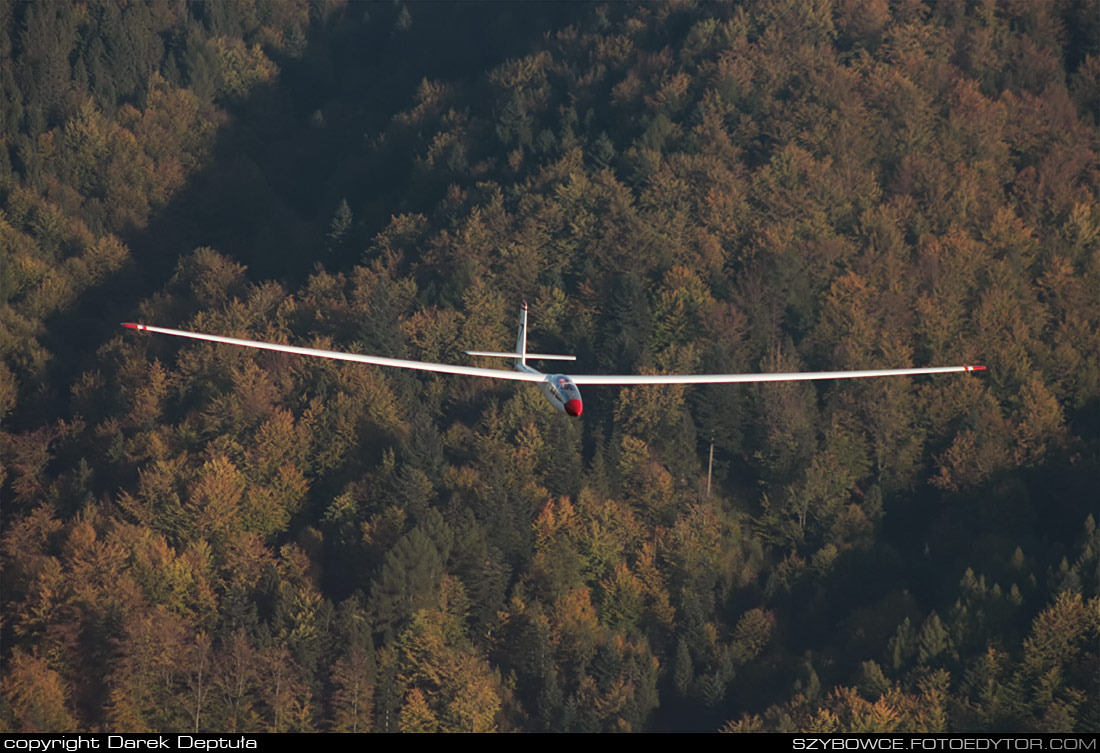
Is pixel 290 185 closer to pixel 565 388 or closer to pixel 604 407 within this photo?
pixel 604 407

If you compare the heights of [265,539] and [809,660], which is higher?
[265,539]

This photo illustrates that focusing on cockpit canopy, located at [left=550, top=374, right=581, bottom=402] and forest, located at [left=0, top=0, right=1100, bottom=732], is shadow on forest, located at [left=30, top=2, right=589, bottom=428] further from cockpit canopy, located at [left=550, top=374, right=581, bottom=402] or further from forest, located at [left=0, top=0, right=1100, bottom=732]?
cockpit canopy, located at [left=550, top=374, right=581, bottom=402]

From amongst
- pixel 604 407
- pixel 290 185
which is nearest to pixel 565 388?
pixel 604 407

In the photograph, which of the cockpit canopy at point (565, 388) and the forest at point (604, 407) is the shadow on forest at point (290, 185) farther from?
the cockpit canopy at point (565, 388)

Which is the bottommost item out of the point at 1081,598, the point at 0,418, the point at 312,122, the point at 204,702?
the point at 204,702

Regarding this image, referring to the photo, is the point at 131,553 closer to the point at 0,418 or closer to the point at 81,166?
the point at 0,418

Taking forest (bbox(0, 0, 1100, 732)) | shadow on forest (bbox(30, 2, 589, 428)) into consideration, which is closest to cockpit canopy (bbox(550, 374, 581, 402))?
forest (bbox(0, 0, 1100, 732))

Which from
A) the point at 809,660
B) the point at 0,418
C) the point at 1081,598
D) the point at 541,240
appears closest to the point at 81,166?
the point at 0,418
